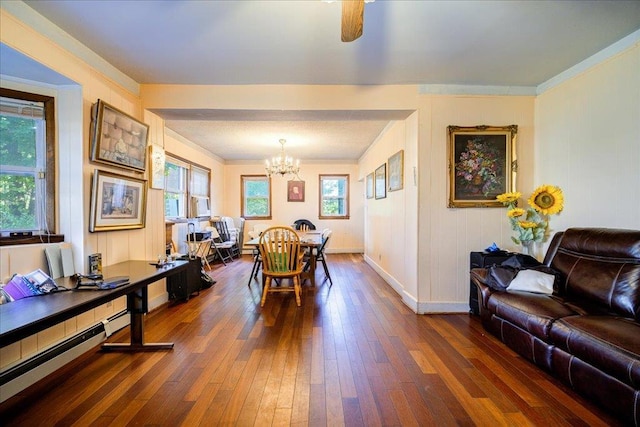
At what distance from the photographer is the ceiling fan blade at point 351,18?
1.42 meters

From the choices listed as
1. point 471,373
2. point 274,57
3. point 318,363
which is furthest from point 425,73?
point 318,363

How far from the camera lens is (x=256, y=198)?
7207 mm

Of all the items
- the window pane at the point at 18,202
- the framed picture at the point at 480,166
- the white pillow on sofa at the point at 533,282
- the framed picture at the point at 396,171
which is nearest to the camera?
the window pane at the point at 18,202

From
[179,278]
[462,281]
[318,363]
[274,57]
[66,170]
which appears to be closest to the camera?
[318,363]

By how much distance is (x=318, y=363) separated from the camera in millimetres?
2027

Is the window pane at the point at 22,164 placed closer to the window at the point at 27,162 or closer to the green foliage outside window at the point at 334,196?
the window at the point at 27,162

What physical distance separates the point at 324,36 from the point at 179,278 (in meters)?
3.06

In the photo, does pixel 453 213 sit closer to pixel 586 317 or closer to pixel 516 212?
pixel 516 212

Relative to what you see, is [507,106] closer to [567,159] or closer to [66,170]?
[567,159]

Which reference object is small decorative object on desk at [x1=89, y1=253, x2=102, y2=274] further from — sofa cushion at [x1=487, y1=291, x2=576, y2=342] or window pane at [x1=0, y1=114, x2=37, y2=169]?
sofa cushion at [x1=487, y1=291, x2=576, y2=342]

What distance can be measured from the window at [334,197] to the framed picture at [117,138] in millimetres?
4764

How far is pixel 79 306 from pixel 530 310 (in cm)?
282

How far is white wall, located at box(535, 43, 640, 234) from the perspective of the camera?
2.12m

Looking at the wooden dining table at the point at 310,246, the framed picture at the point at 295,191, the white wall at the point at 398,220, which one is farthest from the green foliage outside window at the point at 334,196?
the wooden dining table at the point at 310,246
